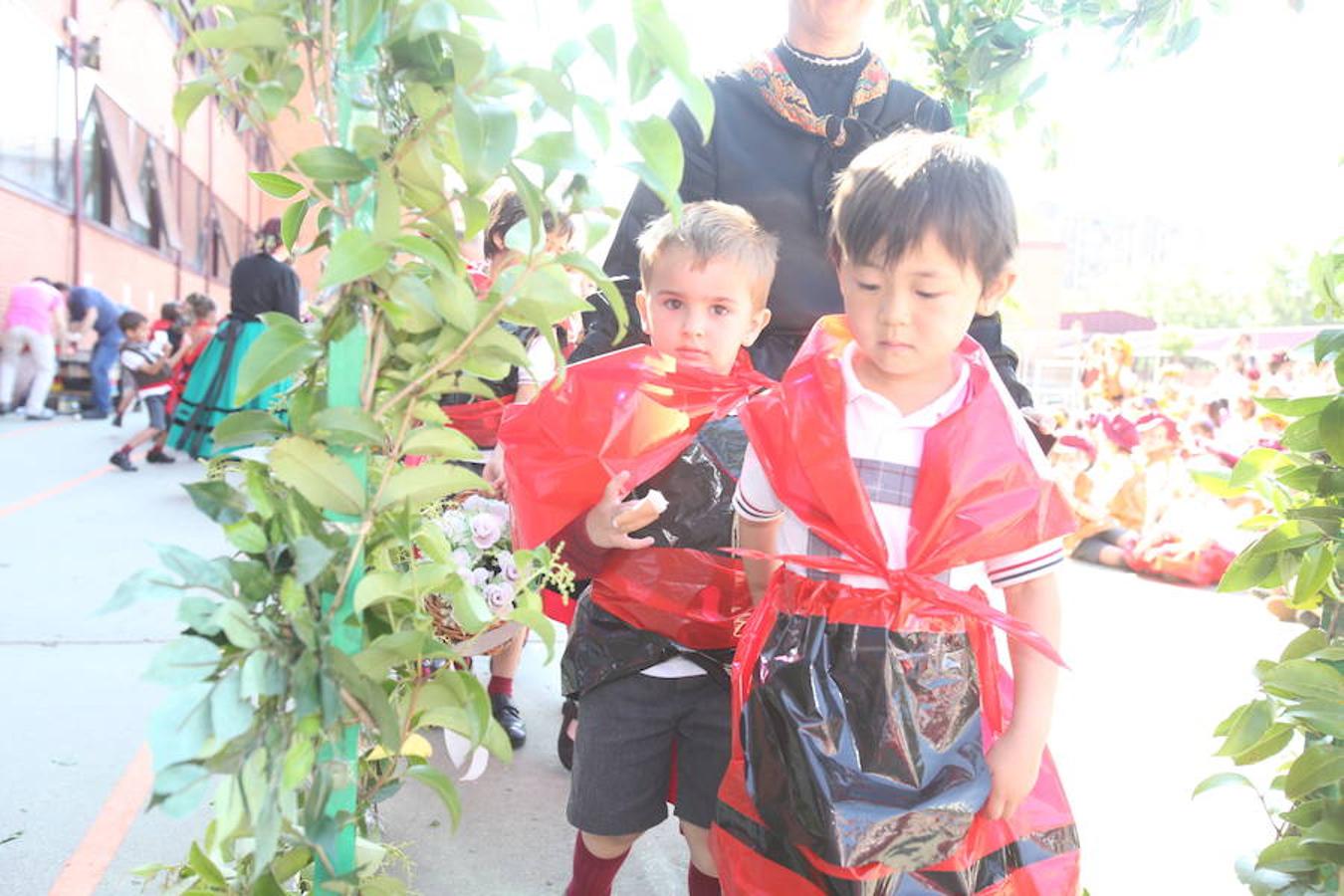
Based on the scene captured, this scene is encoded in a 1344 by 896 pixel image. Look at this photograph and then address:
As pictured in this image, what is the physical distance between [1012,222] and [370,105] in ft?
2.98

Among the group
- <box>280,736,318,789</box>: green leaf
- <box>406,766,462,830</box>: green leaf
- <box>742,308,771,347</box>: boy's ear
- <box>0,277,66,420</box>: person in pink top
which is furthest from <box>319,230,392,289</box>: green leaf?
<box>0,277,66,420</box>: person in pink top

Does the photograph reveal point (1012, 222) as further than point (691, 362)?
No

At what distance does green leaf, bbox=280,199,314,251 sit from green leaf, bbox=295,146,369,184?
22cm

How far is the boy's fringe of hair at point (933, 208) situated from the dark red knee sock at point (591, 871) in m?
1.32

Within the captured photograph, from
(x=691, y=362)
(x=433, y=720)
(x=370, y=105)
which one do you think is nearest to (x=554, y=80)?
(x=370, y=105)

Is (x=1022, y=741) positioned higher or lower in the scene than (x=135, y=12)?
lower

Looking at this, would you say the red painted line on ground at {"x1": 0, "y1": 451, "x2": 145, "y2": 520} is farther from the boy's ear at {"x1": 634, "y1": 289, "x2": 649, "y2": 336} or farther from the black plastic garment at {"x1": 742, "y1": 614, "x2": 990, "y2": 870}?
the black plastic garment at {"x1": 742, "y1": 614, "x2": 990, "y2": 870}

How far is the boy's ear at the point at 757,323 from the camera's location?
2.13m

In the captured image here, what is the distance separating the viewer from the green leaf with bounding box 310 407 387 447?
1.17 meters

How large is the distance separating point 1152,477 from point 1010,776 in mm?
7327

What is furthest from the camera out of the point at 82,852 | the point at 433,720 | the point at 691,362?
the point at 82,852

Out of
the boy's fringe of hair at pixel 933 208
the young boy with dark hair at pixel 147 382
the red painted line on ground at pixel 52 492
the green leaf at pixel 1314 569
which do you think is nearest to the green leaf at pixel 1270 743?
the green leaf at pixel 1314 569

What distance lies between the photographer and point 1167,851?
9.96 ft

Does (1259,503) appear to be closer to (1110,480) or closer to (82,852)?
(1110,480)
